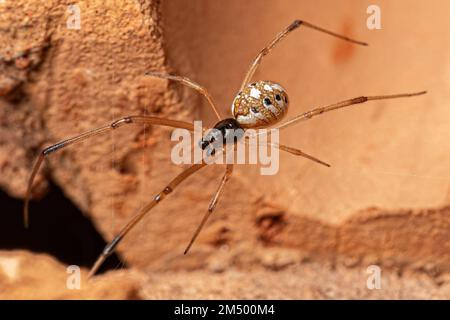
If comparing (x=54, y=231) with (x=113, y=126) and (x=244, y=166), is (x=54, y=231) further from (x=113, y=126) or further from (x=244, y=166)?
(x=244, y=166)

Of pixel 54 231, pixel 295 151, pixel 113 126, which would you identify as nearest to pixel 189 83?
pixel 113 126

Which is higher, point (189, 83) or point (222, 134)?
point (189, 83)

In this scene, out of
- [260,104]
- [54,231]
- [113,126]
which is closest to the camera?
[113,126]

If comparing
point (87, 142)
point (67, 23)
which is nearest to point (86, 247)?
point (87, 142)

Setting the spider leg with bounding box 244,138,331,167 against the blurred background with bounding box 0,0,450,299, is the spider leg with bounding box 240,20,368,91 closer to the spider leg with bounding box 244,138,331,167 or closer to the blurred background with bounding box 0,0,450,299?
the blurred background with bounding box 0,0,450,299

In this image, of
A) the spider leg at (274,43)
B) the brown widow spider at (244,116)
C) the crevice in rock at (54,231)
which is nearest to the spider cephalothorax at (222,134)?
the brown widow spider at (244,116)

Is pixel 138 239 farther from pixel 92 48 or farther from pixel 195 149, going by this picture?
pixel 92 48

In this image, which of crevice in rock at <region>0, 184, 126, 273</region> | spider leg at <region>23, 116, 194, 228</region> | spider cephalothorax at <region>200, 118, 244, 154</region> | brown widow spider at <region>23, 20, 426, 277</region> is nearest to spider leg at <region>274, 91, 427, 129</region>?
brown widow spider at <region>23, 20, 426, 277</region>
